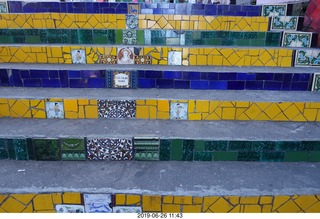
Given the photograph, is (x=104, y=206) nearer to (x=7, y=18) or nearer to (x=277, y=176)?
(x=277, y=176)

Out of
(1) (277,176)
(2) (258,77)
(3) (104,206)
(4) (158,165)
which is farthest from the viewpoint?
(2) (258,77)

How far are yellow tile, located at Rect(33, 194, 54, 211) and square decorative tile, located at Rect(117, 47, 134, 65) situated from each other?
1745 mm

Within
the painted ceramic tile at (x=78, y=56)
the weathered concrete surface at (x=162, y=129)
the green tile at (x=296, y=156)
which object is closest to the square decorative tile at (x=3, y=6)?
the painted ceramic tile at (x=78, y=56)

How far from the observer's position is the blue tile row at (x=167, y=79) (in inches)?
97.7

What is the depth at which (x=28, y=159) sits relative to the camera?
1.83 m

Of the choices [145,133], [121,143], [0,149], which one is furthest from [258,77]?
[0,149]

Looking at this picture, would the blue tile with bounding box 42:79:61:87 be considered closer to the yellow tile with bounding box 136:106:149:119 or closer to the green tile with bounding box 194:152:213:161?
the yellow tile with bounding box 136:106:149:119

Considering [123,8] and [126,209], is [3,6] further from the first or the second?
[126,209]

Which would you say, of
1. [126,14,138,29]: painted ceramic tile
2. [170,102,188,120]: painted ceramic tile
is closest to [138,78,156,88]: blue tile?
[170,102,188,120]: painted ceramic tile

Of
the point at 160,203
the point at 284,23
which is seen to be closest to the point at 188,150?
the point at 160,203

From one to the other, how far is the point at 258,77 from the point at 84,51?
1.90 m

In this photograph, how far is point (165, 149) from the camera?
1838mm

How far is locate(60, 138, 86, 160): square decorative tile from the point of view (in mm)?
1804

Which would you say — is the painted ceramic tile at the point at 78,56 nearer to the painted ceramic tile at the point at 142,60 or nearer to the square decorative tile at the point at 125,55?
the square decorative tile at the point at 125,55
